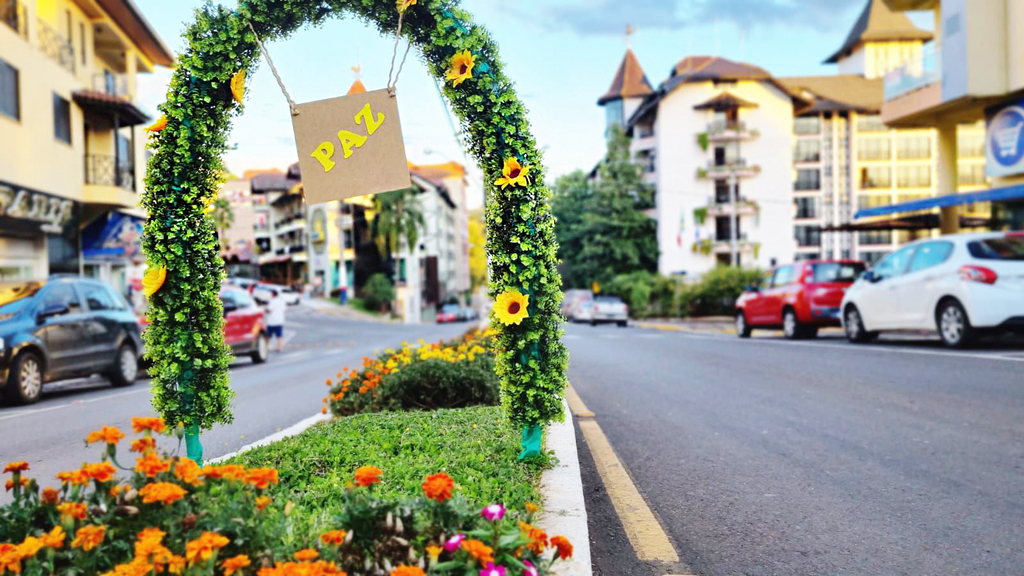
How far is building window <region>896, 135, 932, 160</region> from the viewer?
73.6 m

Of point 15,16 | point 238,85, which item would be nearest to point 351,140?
point 238,85

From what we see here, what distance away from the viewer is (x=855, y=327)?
597 inches

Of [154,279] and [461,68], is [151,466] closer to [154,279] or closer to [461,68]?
[154,279]

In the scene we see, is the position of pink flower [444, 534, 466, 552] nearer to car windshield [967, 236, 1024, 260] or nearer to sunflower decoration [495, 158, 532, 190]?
sunflower decoration [495, 158, 532, 190]

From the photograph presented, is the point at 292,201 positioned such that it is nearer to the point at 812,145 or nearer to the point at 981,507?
the point at 812,145

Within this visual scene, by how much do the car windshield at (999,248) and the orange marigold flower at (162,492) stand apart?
11854 mm

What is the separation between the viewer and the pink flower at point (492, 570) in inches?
90.8

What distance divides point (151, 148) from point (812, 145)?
73992mm

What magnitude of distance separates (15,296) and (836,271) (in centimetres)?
1512

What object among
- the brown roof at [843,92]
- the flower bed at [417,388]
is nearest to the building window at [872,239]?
the brown roof at [843,92]

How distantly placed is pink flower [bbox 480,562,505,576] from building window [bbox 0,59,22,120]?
2005cm

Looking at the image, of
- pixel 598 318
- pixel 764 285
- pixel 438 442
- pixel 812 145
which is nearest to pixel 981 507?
pixel 438 442

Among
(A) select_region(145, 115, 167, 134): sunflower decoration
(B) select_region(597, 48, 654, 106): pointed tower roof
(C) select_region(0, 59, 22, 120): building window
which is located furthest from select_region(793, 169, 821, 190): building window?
(A) select_region(145, 115, 167, 134): sunflower decoration

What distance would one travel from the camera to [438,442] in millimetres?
4852
